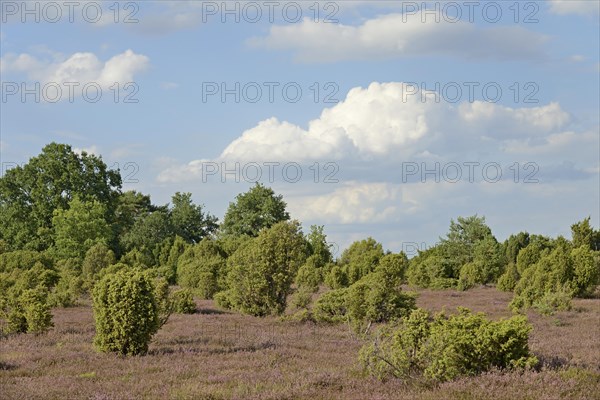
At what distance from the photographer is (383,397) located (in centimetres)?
1061

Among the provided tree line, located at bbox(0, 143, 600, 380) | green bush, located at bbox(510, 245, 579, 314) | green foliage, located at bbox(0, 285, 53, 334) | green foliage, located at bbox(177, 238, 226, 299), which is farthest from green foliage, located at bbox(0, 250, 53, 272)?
green bush, located at bbox(510, 245, 579, 314)

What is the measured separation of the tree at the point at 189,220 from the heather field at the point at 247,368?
60.5 m

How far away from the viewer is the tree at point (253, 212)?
3194 inches

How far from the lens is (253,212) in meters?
81.8

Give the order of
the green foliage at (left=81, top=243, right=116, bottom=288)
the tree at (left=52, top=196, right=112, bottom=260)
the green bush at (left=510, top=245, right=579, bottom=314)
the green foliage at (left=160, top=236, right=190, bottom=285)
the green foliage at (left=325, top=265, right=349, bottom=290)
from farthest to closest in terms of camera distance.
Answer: the tree at (left=52, top=196, right=112, bottom=260), the green foliage at (left=160, top=236, right=190, bottom=285), the green foliage at (left=81, top=243, right=116, bottom=288), the green foliage at (left=325, top=265, right=349, bottom=290), the green bush at (left=510, top=245, right=579, bottom=314)

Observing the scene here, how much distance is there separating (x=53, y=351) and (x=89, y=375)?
3.78 m

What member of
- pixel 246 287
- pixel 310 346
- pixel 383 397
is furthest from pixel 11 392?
pixel 246 287

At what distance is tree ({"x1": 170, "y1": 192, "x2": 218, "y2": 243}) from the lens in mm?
84375

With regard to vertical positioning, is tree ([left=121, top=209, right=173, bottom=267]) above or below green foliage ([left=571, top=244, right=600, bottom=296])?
above

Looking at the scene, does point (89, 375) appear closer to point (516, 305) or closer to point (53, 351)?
point (53, 351)

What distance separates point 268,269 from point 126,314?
10.7 m

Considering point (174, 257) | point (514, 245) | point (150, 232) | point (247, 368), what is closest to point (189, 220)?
point (150, 232)

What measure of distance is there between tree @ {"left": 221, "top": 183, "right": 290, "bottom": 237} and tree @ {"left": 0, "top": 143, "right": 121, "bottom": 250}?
16475 mm

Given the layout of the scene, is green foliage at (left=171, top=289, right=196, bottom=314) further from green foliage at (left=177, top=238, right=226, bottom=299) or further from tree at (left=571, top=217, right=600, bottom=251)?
tree at (left=571, top=217, right=600, bottom=251)
